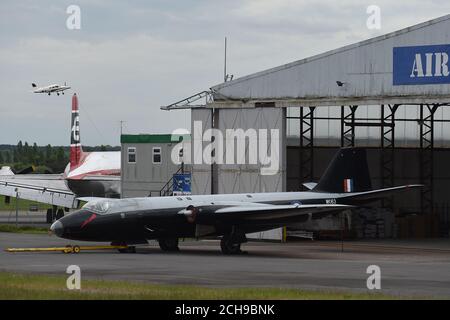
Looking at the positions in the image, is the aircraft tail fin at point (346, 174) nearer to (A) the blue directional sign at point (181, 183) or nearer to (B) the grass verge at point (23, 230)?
(A) the blue directional sign at point (181, 183)

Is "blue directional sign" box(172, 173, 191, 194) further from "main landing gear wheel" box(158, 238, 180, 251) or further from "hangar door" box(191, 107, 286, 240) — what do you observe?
"main landing gear wheel" box(158, 238, 180, 251)

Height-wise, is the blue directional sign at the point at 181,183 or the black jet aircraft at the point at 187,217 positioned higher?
the blue directional sign at the point at 181,183

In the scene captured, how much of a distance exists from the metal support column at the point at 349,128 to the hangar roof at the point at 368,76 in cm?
608

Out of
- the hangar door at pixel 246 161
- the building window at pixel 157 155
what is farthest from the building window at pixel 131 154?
the hangar door at pixel 246 161

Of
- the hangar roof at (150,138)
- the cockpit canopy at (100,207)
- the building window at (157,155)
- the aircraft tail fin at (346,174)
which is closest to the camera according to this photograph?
the cockpit canopy at (100,207)

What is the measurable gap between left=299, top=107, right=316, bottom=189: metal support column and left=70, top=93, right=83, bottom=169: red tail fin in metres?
22.5

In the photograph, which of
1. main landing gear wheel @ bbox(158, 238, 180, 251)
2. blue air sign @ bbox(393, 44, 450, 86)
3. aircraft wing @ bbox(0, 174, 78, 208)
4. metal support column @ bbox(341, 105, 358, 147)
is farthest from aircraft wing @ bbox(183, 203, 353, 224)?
aircraft wing @ bbox(0, 174, 78, 208)

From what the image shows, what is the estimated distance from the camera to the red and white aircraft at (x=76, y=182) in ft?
217

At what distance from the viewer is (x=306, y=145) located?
52.8 m

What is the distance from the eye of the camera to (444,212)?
182 feet

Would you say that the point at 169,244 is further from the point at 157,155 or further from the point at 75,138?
the point at 75,138

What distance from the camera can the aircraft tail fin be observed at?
4184 cm
